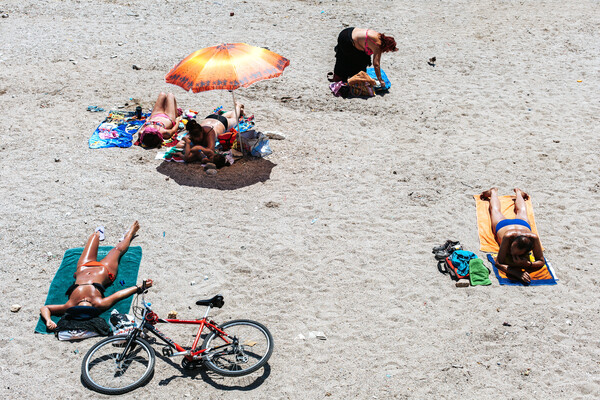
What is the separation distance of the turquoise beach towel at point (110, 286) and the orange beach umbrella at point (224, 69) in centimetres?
268

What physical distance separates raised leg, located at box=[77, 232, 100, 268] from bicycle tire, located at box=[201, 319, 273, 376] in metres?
2.15

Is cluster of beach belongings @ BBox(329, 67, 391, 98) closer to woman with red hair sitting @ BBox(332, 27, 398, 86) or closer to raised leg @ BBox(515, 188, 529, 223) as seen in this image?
woman with red hair sitting @ BBox(332, 27, 398, 86)

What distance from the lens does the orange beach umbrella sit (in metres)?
7.71

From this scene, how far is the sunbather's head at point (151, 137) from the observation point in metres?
8.84

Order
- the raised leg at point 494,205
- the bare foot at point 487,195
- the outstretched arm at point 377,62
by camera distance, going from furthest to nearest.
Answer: the outstretched arm at point 377,62
the bare foot at point 487,195
the raised leg at point 494,205

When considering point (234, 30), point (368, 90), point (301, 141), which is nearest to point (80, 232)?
point (301, 141)

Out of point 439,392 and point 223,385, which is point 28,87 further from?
point 439,392

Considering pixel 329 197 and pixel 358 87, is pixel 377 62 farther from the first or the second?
pixel 329 197

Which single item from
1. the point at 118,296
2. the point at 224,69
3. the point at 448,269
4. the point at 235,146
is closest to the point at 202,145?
the point at 235,146

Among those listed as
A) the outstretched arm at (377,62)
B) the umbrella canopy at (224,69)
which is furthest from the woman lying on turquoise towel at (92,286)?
the outstretched arm at (377,62)

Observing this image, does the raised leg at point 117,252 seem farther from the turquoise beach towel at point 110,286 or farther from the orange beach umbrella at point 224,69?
the orange beach umbrella at point 224,69

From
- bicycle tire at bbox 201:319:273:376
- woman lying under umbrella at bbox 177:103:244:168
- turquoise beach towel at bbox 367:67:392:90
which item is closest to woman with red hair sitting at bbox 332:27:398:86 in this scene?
turquoise beach towel at bbox 367:67:392:90

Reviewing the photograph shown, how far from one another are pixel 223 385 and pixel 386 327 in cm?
192

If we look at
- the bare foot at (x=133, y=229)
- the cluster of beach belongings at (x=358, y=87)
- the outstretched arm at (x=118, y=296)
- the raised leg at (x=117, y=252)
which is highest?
the cluster of beach belongings at (x=358, y=87)
